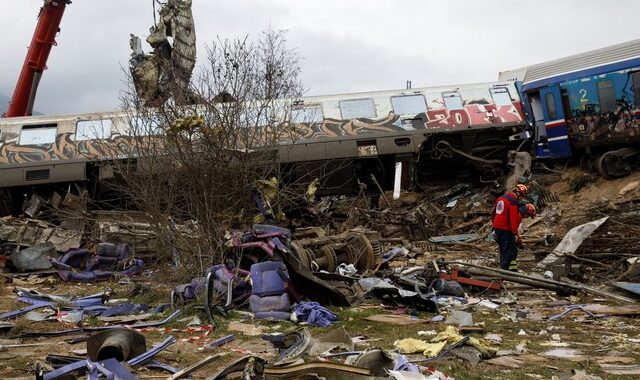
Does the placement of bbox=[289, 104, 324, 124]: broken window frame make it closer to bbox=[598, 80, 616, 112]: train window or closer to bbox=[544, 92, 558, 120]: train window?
bbox=[544, 92, 558, 120]: train window

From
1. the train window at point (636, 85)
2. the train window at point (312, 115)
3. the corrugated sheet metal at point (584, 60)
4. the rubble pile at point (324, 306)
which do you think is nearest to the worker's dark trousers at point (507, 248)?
the rubble pile at point (324, 306)

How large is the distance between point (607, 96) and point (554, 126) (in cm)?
196

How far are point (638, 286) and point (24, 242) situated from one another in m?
11.4

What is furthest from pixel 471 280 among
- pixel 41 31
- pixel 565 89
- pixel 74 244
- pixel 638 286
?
pixel 41 31

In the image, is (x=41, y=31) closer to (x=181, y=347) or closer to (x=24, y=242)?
(x=24, y=242)

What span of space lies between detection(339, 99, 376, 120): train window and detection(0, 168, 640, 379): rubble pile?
3804 millimetres

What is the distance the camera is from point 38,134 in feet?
55.0

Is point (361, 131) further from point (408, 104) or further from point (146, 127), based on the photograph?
point (146, 127)

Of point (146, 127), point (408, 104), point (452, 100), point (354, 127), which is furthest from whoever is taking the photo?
point (452, 100)

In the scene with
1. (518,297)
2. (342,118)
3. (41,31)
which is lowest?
(518,297)

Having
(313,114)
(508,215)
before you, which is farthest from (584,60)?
(508,215)

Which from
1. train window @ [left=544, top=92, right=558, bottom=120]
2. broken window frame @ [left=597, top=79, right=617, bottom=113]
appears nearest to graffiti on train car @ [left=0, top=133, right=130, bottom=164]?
train window @ [left=544, top=92, right=558, bottom=120]

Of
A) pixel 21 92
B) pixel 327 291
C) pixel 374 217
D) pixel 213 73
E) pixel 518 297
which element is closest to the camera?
pixel 327 291

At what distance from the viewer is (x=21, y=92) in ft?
60.7
